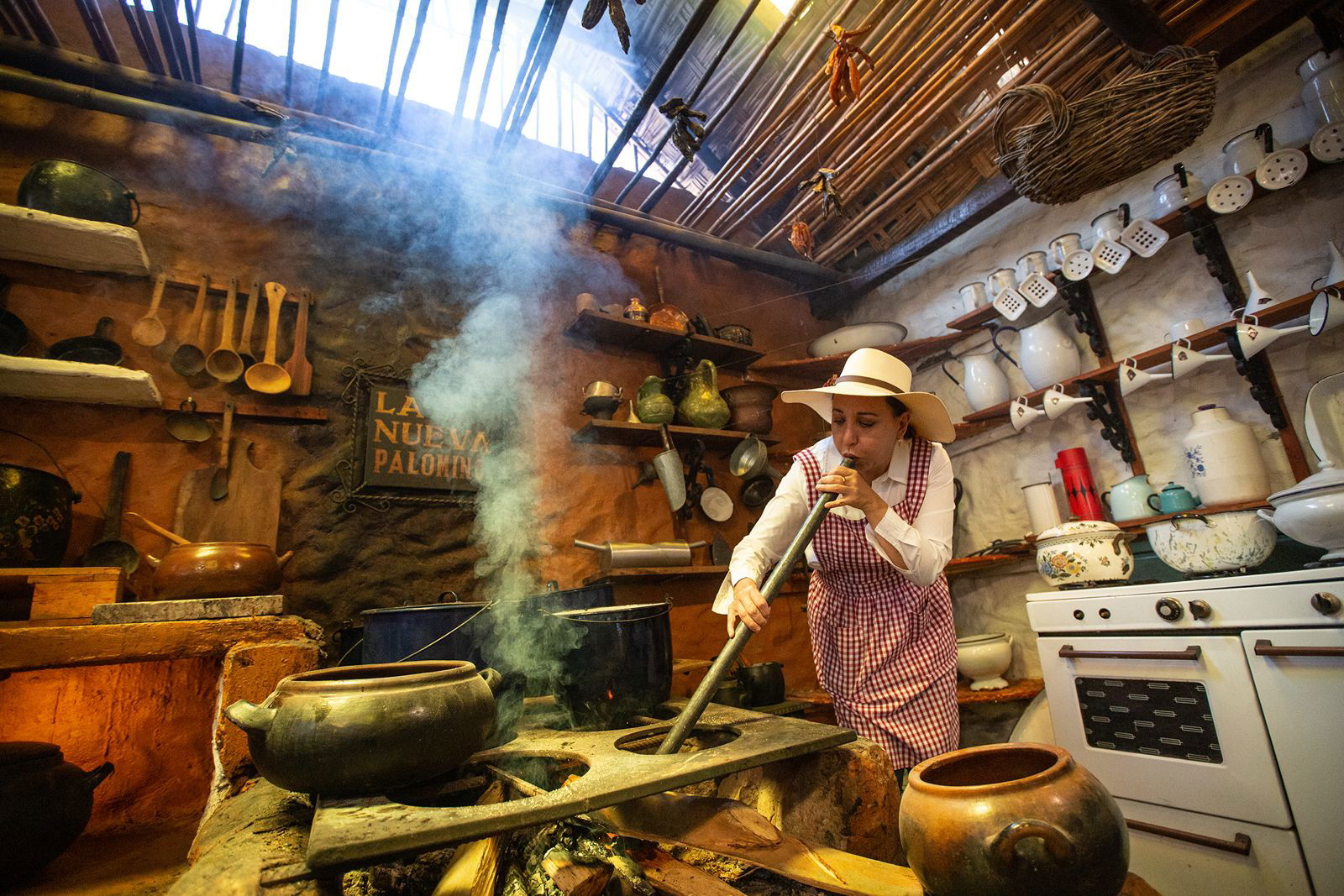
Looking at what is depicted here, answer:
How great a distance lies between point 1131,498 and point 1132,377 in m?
0.63

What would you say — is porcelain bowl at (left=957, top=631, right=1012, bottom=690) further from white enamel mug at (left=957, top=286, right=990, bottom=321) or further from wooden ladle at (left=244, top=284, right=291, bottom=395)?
wooden ladle at (left=244, top=284, right=291, bottom=395)

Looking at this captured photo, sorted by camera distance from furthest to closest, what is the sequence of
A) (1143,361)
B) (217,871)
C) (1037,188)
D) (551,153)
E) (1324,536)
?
(551,153), (1143,361), (1037,188), (1324,536), (217,871)

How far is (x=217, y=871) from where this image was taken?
0.89 metres

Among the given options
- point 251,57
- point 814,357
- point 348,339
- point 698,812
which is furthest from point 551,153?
point 698,812

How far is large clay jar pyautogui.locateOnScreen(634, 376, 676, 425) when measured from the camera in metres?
3.62

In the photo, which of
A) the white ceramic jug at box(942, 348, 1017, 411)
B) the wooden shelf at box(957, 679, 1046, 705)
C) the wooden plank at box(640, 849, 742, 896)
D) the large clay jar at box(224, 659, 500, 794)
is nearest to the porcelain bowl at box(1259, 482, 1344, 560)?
the wooden shelf at box(957, 679, 1046, 705)

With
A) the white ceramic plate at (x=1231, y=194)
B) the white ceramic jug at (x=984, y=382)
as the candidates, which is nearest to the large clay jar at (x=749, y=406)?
the white ceramic jug at (x=984, y=382)

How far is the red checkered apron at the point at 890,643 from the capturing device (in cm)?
211

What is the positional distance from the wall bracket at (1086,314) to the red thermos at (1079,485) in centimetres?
59

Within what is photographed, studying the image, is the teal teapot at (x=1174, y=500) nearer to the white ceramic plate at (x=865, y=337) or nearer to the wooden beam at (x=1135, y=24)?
the white ceramic plate at (x=865, y=337)

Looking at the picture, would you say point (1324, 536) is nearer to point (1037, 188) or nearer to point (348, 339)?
point (1037, 188)

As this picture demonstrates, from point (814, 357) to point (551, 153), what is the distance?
2397 millimetres

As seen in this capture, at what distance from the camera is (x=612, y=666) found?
1.81m

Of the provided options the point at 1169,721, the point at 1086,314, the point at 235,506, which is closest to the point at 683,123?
the point at 1086,314
